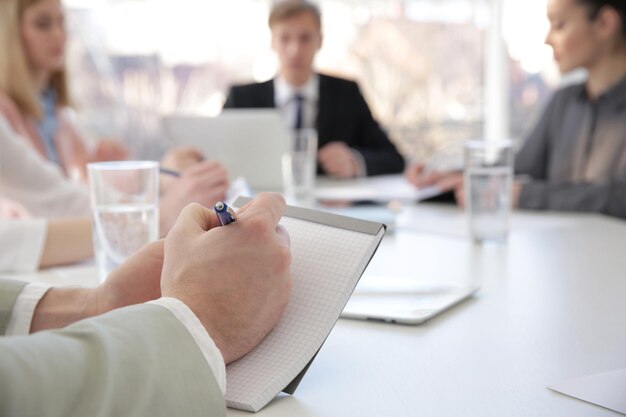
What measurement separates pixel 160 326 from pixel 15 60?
2.17 metres

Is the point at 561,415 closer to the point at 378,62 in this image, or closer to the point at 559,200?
the point at 559,200

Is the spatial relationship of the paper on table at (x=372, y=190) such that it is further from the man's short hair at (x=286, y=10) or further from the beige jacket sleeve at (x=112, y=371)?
the beige jacket sleeve at (x=112, y=371)

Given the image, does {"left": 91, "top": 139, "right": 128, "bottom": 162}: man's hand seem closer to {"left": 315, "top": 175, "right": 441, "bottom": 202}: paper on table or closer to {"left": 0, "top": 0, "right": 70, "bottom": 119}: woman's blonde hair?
{"left": 0, "top": 0, "right": 70, "bottom": 119}: woman's blonde hair

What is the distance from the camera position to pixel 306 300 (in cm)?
72

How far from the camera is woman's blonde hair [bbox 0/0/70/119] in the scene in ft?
8.22

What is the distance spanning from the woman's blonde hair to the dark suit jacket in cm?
96

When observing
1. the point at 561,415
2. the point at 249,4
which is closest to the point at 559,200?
the point at 561,415

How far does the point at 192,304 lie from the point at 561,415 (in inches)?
12.0

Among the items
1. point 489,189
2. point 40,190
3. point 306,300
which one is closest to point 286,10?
point 40,190

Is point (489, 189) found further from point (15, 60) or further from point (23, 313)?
point (15, 60)

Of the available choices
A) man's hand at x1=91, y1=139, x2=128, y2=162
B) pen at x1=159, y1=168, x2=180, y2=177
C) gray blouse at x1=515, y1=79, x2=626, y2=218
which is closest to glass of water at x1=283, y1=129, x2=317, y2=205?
man's hand at x1=91, y1=139, x2=128, y2=162

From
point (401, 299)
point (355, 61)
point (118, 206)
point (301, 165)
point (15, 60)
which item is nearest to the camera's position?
point (401, 299)

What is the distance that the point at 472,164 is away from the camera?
60.9 inches

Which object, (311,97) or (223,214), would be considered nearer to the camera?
(223,214)
